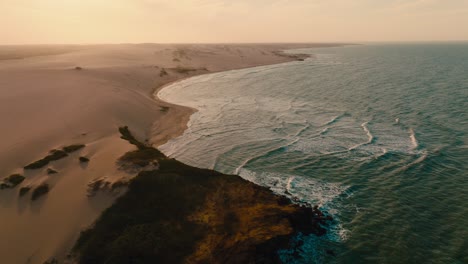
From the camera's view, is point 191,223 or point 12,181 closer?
point 191,223

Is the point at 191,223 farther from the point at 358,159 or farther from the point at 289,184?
the point at 358,159

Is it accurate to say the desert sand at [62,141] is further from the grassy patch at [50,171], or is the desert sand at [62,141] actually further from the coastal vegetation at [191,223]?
the coastal vegetation at [191,223]

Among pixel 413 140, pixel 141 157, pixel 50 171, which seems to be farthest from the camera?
pixel 413 140

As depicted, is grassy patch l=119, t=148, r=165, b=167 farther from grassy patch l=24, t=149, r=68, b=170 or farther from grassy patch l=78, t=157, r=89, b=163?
grassy patch l=24, t=149, r=68, b=170

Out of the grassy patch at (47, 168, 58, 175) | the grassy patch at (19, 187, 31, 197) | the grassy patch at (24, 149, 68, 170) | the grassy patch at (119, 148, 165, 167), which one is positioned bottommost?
the grassy patch at (19, 187, 31, 197)

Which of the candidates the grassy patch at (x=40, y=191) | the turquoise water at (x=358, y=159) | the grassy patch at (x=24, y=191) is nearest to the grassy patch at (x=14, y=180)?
the grassy patch at (x=24, y=191)

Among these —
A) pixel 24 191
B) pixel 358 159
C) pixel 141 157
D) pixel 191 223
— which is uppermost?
pixel 141 157

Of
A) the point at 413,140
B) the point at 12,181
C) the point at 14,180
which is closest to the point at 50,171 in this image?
the point at 14,180

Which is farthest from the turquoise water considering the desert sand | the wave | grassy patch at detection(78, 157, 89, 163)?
grassy patch at detection(78, 157, 89, 163)
